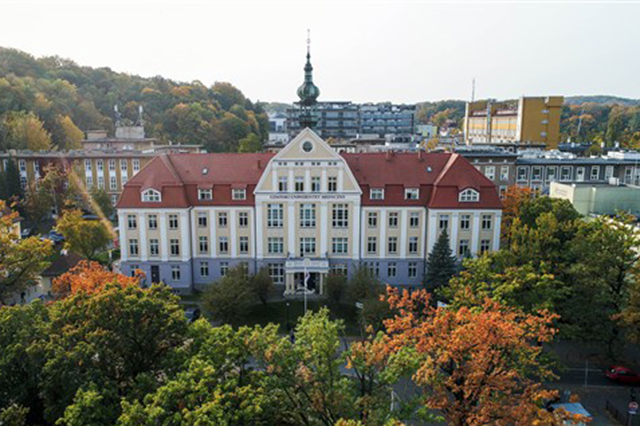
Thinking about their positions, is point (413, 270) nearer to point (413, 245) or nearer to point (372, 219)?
point (413, 245)

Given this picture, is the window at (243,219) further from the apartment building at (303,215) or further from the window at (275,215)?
the window at (275,215)

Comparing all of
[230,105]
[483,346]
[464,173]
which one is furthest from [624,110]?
[483,346]

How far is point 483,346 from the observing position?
787 inches

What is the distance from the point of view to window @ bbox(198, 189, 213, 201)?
151 ft

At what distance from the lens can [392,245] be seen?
46531 millimetres

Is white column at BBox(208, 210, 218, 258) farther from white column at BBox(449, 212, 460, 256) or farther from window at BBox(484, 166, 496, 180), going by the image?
window at BBox(484, 166, 496, 180)

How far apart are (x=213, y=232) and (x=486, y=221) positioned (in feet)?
80.5

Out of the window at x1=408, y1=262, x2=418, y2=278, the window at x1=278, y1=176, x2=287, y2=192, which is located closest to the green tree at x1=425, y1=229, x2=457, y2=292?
the window at x1=408, y1=262, x2=418, y2=278

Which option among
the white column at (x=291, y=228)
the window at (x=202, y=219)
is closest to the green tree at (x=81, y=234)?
the window at (x=202, y=219)

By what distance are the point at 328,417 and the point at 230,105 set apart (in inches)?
6481

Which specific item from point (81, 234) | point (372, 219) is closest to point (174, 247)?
point (81, 234)

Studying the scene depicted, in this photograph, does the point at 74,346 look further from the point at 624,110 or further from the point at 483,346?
the point at 624,110

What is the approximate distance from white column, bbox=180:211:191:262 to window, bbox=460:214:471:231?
79.9ft

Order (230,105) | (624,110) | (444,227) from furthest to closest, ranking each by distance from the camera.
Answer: (230,105)
(624,110)
(444,227)
